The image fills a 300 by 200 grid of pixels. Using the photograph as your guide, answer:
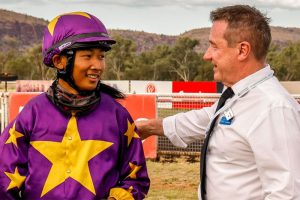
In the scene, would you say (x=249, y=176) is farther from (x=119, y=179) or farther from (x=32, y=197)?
(x=32, y=197)

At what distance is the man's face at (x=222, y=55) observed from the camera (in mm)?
2824

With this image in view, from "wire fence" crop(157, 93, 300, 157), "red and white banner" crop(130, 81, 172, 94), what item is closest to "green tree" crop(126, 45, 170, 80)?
"red and white banner" crop(130, 81, 172, 94)

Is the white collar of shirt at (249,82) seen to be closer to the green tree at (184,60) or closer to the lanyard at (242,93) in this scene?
the lanyard at (242,93)

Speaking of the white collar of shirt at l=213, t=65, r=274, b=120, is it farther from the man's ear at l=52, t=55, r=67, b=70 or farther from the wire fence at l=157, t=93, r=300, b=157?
the wire fence at l=157, t=93, r=300, b=157

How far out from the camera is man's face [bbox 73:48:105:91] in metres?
2.88

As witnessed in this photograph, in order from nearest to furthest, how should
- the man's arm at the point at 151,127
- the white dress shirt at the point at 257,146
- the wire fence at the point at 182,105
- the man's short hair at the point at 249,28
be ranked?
1. the white dress shirt at the point at 257,146
2. the man's short hair at the point at 249,28
3. the man's arm at the point at 151,127
4. the wire fence at the point at 182,105

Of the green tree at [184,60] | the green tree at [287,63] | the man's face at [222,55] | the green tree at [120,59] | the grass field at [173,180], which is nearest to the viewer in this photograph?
the man's face at [222,55]

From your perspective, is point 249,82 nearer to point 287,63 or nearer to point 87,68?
point 87,68

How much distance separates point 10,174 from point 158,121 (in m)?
1.21

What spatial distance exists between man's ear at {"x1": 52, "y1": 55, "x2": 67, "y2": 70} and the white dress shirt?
0.82m

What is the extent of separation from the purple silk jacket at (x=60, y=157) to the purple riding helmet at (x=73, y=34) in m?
0.31

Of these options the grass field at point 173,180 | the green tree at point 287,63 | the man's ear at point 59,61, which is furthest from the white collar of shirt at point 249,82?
the green tree at point 287,63

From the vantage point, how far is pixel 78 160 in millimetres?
2805

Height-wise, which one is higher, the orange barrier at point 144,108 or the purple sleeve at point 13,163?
the purple sleeve at point 13,163
